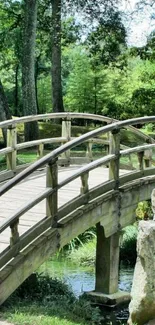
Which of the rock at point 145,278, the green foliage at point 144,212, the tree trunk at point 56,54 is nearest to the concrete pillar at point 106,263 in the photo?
the rock at point 145,278

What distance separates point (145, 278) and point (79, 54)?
1750 inches

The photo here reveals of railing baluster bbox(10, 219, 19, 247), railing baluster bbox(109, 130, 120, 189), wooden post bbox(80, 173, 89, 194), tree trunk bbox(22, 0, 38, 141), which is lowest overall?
railing baluster bbox(10, 219, 19, 247)

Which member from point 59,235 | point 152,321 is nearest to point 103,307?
point 59,235

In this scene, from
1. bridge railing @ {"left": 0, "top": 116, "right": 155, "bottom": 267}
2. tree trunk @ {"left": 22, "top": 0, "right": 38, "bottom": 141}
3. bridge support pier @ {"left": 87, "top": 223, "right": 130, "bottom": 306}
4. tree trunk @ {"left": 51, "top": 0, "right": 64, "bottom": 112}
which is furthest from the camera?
tree trunk @ {"left": 51, "top": 0, "right": 64, "bottom": 112}

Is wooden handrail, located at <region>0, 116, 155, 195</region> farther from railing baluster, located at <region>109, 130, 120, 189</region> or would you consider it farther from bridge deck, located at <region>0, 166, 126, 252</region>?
bridge deck, located at <region>0, 166, 126, 252</region>

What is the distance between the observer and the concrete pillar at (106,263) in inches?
385

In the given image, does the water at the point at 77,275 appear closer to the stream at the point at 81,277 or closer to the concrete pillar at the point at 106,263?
the stream at the point at 81,277

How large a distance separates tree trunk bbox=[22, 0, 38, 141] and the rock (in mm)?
16387

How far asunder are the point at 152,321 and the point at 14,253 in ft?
5.99

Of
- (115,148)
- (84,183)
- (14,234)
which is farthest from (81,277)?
(14,234)

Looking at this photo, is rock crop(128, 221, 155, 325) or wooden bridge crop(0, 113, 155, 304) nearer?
rock crop(128, 221, 155, 325)

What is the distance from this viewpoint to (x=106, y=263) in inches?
386

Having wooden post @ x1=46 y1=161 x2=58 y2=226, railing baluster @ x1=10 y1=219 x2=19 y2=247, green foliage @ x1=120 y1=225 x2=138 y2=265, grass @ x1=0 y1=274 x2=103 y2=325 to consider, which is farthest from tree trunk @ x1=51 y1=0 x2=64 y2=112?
railing baluster @ x1=10 y1=219 x2=19 y2=247

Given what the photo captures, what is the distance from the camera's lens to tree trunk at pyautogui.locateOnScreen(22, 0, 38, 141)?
21.7 meters
